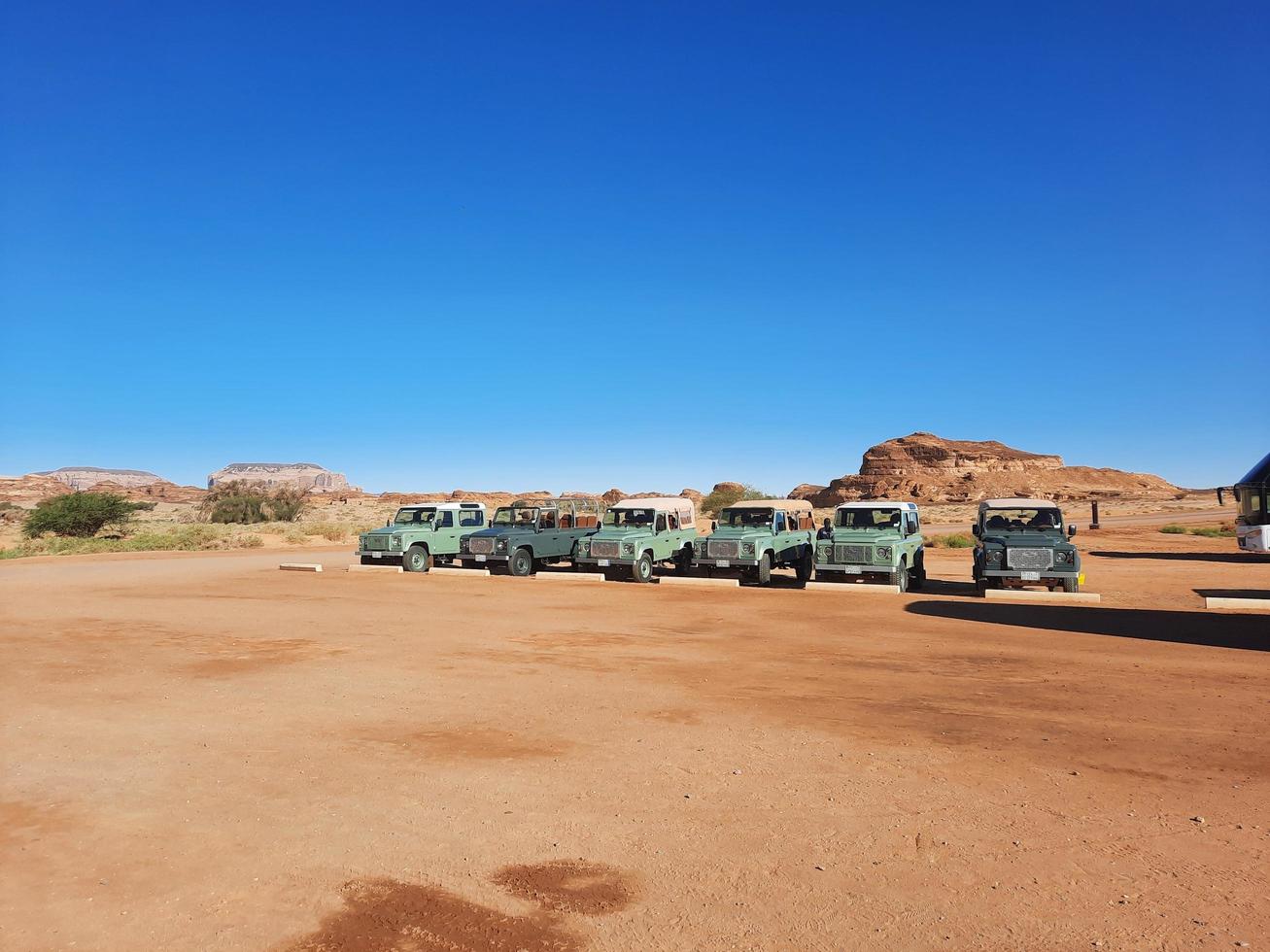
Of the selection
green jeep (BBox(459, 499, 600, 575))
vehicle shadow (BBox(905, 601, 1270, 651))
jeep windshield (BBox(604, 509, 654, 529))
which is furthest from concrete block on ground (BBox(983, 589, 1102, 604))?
green jeep (BBox(459, 499, 600, 575))

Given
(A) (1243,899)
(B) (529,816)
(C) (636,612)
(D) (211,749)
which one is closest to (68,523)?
(C) (636,612)

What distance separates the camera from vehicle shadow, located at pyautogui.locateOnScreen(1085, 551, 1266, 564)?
82.7 ft

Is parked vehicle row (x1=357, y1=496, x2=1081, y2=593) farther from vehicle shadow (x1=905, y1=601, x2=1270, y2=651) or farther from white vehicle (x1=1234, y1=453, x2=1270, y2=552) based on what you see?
white vehicle (x1=1234, y1=453, x2=1270, y2=552)

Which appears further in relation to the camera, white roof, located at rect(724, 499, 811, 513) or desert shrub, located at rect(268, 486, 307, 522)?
desert shrub, located at rect(268, 486, 307, 522)

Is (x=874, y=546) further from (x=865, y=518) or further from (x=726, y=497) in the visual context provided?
(x=726, y=497)

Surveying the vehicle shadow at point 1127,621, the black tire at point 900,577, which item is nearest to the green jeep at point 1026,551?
the vehicle shadow at point 1127,621

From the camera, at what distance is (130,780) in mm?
5473

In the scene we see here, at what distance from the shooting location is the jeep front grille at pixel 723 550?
18125 millimetres

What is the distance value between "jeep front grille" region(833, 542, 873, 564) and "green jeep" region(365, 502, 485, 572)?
9.77 meters

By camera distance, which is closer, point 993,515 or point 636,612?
point 636,612

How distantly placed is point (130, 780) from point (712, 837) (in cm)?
389

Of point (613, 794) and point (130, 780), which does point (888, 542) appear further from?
point (130, 780)

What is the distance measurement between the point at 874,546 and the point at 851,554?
0.47 meters

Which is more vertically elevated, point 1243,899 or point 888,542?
point 888,542
